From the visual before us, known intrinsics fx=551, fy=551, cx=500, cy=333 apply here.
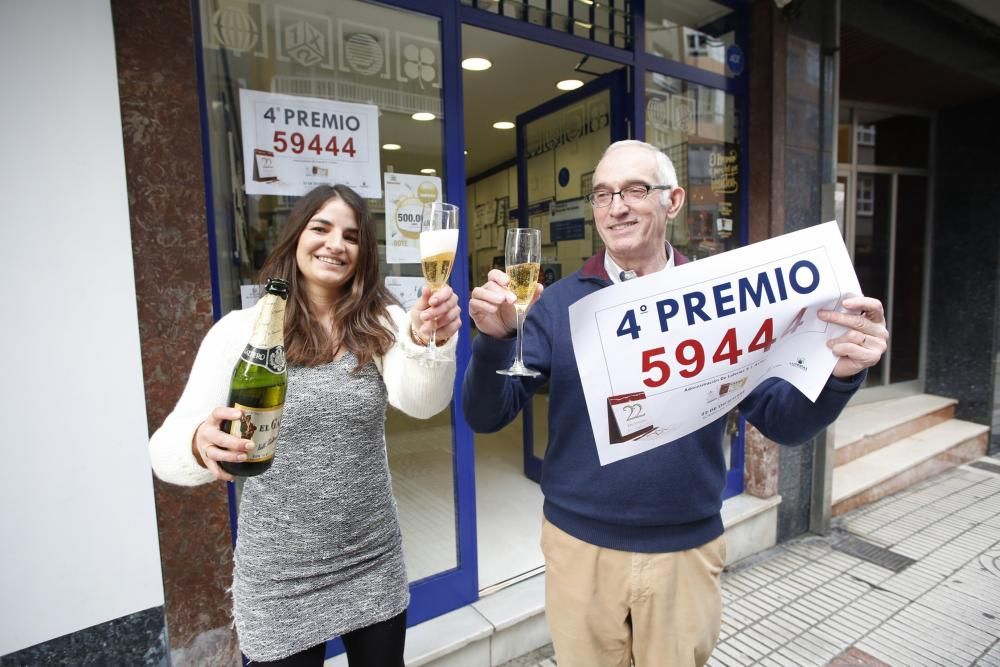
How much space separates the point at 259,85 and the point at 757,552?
401 cm

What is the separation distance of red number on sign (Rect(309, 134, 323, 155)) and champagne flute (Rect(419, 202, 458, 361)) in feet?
4.19

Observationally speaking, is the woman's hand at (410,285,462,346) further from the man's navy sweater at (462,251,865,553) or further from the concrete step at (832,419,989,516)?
the concrete step at (832,419,989,516)

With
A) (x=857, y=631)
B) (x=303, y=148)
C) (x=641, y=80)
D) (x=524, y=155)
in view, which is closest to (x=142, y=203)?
(x=303, y=148)

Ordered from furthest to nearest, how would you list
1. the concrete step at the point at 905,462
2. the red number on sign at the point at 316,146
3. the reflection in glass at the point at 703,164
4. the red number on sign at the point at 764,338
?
the concrete step at the point at 905,462 → the reflection in glass at the point at 703,164 → the red number on sign at the point at 316,146 → the red number on sign at the point at 764,338

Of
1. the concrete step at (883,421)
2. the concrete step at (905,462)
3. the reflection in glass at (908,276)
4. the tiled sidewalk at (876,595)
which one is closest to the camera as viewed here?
the tiled sidewalk at (876,595)

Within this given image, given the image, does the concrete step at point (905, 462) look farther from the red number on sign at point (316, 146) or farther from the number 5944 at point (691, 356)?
Result: the red number on sign at point (316, 146)

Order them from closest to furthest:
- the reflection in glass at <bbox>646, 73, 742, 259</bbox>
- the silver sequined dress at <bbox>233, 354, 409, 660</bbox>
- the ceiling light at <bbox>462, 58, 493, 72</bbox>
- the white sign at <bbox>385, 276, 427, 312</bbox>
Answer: the silver sequined dress at <bbox>233, 354, 409, 660</bbox>, the white sign at <bbox>385, 276, 427, 312</bbox>, the reflection in glass at <bbox>646, 73, 742, 259</bbox>, the ceiling light at <bbox>462, 58, 493, 72</bbox>

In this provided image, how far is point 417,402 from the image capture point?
1443mm

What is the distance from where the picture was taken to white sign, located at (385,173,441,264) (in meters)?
2.52

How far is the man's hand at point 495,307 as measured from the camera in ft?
4.18

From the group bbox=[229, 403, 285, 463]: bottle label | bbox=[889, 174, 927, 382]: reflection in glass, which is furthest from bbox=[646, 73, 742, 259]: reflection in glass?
bbox=[889, 174, 927, 382]: reflection in glass

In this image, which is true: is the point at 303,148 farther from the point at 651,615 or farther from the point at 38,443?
the point at 651,615

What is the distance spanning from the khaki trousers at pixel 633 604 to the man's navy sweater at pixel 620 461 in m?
0.05

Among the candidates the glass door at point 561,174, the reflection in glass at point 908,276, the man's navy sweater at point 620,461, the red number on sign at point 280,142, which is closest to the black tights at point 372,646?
the man's navy sweater at point 620,461
